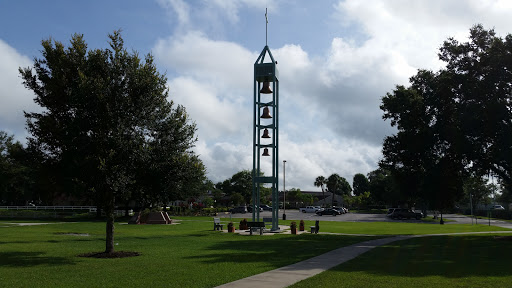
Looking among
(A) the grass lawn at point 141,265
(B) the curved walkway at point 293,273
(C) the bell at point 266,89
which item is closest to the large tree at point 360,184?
(C) the bell at point 266,89

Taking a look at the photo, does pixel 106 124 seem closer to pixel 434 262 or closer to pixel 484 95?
pixel 434 262

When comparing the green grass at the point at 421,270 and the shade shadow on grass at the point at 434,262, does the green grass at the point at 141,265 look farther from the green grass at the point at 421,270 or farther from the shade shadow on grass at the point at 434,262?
the shade shadow on grass at the point at 434,262

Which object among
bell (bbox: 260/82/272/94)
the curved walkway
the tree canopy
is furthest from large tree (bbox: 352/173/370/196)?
the curved walkway

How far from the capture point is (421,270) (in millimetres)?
14133

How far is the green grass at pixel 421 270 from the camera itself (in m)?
11.5

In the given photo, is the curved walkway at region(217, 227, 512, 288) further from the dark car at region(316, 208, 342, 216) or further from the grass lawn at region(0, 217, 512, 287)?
the dark car at region(316, 208, 342, 216)

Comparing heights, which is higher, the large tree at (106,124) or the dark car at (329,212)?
the large tree at (106,124)

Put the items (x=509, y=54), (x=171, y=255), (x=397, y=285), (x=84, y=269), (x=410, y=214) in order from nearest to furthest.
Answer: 1. (x=397, y=285)
2. (x=84, y=269)
3. (x=171, y=255)
4. (x=509, y=54)
5. (x=410, y=214)

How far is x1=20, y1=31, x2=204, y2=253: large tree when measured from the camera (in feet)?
53.7

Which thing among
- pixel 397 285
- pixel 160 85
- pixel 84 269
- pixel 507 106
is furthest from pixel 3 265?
pixel 507 106

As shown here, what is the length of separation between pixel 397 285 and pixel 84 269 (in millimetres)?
9277

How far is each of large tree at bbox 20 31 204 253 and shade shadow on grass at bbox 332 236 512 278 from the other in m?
7.94

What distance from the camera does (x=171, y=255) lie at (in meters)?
17.9

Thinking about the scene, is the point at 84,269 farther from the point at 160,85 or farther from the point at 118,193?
the point at 160,85
